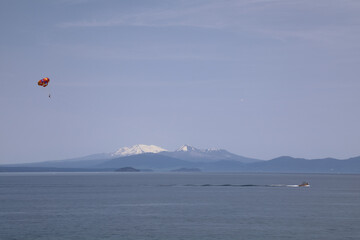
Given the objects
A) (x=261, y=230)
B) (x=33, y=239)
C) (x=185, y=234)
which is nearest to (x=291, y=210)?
(x=261, y=230)

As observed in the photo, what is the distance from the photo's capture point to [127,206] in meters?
119

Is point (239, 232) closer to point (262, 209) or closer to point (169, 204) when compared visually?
point (262, 209)

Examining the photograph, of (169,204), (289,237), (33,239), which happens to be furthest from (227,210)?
(33,239)

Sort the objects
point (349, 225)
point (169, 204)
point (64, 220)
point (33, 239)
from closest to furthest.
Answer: point (33, 239)
point (349, 225)
point (64, 220)
point (169, 204)

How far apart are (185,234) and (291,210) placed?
43.2 metres

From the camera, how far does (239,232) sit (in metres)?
77.3

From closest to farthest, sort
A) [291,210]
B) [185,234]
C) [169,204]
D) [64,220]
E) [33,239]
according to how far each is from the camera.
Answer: [33,239] < [185,234] < [64,220] < [291,210] < [169,204]

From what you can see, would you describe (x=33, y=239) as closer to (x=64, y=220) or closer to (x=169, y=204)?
(x=64, y=220)

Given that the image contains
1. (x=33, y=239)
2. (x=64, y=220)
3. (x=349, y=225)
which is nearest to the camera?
(x=33, y=239)

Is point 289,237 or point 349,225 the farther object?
point 349,225

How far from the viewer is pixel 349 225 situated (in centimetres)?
8575

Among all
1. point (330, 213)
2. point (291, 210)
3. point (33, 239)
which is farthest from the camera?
point (291, 210)

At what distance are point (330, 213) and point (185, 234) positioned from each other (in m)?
41.7

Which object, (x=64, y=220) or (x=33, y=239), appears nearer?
(x=33, y=239)
